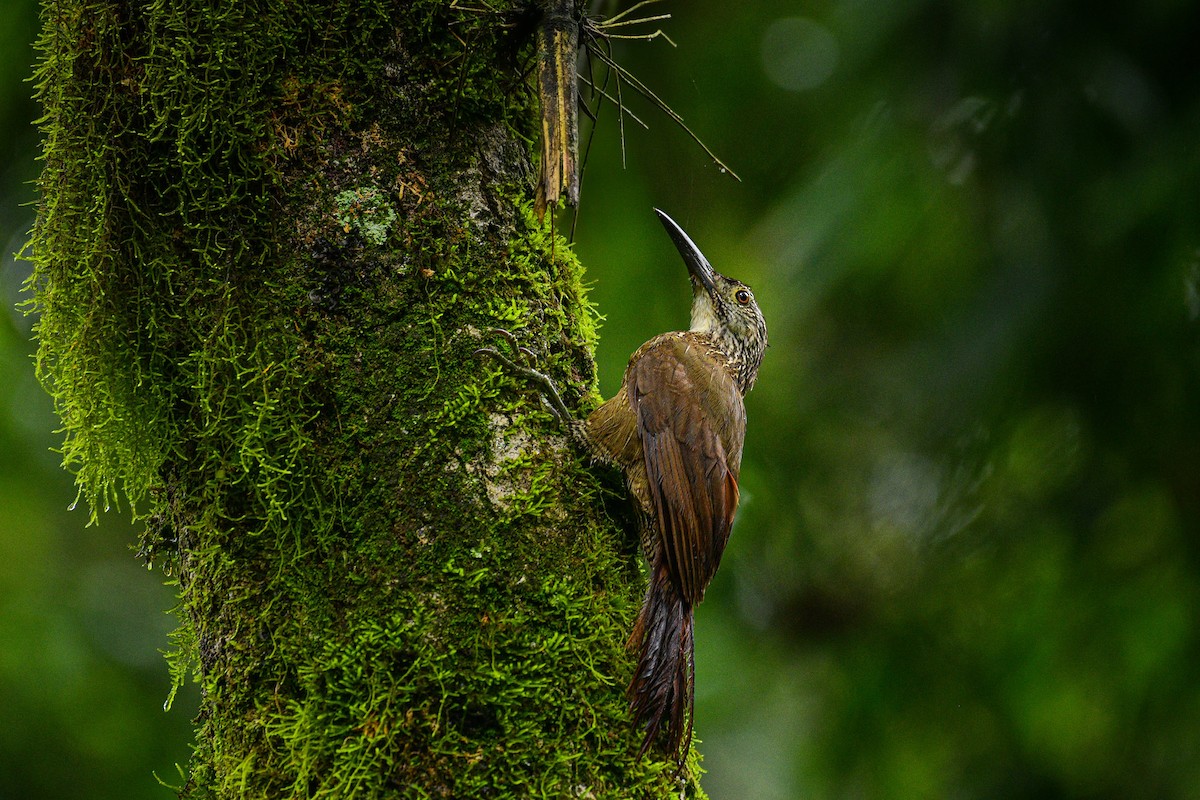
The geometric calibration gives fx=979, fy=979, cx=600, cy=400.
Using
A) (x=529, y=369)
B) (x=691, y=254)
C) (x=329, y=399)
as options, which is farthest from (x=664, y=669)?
(x=691, y=254)

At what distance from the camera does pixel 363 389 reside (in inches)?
72.1

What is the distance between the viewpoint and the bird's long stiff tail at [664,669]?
1.80 meters

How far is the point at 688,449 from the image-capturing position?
2684mm

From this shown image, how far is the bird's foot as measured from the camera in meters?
1.98

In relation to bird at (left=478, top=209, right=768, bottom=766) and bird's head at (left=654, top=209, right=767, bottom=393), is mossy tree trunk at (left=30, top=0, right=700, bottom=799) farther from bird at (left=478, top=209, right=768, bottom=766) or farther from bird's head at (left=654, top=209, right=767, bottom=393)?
bird's head at (left=654, top=209, right=767, bottom=393)

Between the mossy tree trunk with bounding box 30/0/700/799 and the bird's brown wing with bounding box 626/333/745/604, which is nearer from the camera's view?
the mossy tree trunk with bounding box 30/0/700/799

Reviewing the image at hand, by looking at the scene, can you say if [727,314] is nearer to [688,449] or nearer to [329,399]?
[688,449]

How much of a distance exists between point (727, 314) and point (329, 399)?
1992 mm

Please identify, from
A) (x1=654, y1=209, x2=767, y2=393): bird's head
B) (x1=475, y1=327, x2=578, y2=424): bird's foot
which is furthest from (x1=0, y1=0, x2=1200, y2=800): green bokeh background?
(x1=475, y1=327, x2=578, y2=424): bird's foot

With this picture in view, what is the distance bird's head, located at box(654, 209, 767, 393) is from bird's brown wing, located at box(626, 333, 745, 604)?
0.42m

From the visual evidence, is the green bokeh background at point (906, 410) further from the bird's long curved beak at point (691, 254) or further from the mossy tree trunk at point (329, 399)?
the mossy tree trunk at point (329, 399)

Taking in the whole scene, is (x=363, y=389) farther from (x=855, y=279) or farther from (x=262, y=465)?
(x=855, y=279)

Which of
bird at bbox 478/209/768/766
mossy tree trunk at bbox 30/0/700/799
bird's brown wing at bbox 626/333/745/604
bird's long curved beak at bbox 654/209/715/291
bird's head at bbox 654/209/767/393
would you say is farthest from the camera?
bird's head at bbox 654/209/767/393

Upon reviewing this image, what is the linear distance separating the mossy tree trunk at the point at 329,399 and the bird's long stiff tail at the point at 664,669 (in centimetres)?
5
